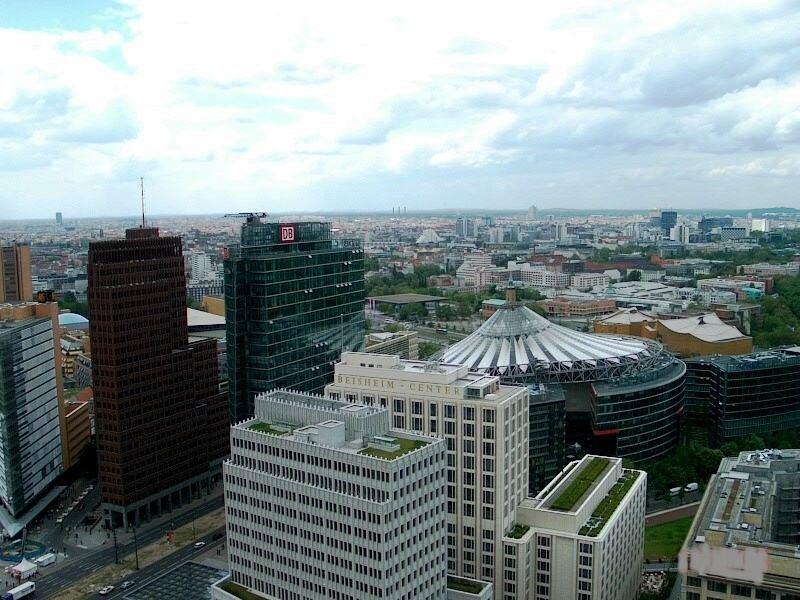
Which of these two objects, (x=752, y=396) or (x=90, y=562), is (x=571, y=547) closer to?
(x=90, y=562)

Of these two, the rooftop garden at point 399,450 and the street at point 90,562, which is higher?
the rooftop garden at point 399,450

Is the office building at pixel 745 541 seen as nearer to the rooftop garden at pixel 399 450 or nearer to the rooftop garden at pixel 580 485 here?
the rooftop garden at pixel 580 485

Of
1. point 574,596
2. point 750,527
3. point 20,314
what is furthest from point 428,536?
point 20,314

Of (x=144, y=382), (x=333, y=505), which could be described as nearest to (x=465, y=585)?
(x=333, y=505)

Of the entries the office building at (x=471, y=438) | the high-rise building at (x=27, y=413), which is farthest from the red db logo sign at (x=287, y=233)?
the office building at (x=471, y=438)

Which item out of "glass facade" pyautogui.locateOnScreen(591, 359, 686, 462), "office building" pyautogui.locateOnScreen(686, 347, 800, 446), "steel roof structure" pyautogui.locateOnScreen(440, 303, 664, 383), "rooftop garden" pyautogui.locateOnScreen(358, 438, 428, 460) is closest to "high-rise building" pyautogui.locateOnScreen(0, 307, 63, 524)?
"steel roof structure" pyautogui.locateOnScreen(440, 303, 664, 383)

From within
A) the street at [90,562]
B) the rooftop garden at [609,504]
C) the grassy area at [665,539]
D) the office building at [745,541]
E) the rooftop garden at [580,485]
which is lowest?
the street at [90,562]

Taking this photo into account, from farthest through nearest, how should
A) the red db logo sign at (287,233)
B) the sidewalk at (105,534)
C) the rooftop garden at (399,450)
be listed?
the red db logo sign at (287,233), the sidewalk at (105,534), the rooftop garden at (399,450)

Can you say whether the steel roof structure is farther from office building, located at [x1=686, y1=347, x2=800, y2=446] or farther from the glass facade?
Result: office building, located at [x1=686, y1=347, x2=800, y2=446]
